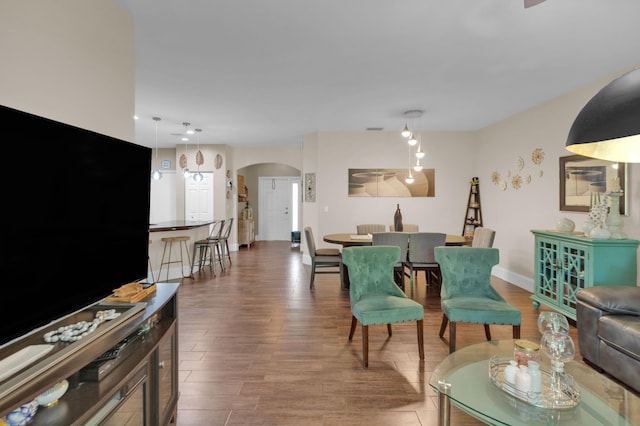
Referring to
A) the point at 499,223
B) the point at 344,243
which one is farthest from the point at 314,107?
the point at 499,223

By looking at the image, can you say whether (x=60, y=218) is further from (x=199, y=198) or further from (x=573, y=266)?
(x=199, y=198)

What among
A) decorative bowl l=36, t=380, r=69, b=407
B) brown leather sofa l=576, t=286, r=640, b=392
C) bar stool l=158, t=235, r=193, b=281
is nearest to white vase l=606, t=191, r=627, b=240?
brown leather sofa l=576, t=286, r=640, b=392

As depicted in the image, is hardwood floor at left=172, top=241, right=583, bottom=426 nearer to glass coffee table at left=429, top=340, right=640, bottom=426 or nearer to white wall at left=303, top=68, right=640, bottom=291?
glass coffee table at left=429, top=340, right=640, bottom=426

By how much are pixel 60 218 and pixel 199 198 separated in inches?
287

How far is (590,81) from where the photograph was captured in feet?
12.2

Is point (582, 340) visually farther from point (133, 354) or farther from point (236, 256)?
point (236, 256)

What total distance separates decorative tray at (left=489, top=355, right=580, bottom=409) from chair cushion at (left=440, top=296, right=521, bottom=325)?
3.03 ft

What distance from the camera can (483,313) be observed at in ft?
8.69

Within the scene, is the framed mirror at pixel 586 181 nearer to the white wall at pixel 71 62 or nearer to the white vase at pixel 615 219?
the white vase at pixel 615 219

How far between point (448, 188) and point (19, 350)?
6.49 metres

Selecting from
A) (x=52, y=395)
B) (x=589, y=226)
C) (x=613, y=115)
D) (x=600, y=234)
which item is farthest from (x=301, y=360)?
(x=589, y=226)

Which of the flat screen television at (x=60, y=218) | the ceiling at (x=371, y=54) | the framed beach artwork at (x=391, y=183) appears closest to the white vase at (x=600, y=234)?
the ceiling at (x=371, y=54)

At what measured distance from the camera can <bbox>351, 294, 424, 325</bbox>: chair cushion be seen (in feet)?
8.56

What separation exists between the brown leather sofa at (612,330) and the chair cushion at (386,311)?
1.34 meters
